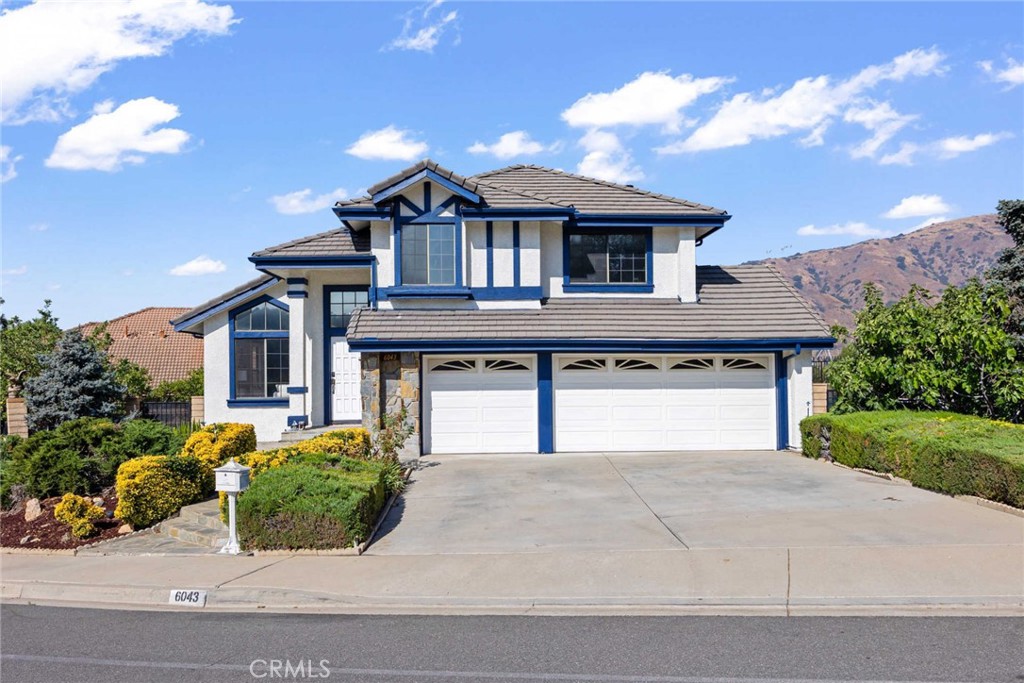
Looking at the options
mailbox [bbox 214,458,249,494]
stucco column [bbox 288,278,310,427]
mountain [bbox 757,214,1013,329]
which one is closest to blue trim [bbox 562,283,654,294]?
stucco column [bbox 288,278,310,427]

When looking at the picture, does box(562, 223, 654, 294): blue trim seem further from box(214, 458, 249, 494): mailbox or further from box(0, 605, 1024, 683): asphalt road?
box(0, 605, 1024, 683): asphalt road

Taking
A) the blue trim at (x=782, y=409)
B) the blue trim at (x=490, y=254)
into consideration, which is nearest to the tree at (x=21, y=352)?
the blue trim at (x=490, y=254)

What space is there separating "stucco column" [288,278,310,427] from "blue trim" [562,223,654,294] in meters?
6.19

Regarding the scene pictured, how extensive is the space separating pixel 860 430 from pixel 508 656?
10.3 meters

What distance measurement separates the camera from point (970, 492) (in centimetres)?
1148

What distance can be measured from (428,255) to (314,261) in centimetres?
274

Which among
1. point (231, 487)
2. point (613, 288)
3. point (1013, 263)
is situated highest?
point (1013, 263)

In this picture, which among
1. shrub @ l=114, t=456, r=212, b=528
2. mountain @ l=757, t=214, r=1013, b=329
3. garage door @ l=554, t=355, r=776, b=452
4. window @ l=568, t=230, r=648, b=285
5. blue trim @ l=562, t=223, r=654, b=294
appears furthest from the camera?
mountain @ l=757, t=214, r=1013, b=329

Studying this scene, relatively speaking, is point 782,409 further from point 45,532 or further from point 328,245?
point 45,532

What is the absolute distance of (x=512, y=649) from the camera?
6.56 m

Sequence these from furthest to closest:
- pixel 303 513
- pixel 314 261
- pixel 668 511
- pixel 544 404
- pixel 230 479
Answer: pixel 314 261
pixel 544 404
pixel 668 511
pixel 230 479
pixel 303 513

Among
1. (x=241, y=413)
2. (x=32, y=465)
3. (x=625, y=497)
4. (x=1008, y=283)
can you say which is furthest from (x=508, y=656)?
(x=1008, y=283)

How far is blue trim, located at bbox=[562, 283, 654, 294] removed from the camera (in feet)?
60.3

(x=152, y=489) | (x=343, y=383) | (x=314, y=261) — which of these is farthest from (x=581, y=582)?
(x=343, y=383)
